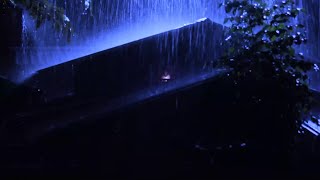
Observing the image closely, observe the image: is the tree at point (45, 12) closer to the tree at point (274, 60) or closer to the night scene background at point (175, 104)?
the night scene background at point (175, 104)

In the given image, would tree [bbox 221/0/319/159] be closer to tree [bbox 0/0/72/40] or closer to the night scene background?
the night scene background

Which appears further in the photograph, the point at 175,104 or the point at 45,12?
the point at 175,104

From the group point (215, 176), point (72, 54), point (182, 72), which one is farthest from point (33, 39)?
point (215, 176)

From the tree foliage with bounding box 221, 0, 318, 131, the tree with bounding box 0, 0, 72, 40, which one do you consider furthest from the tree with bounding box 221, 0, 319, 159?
the tree with bounding box 0, 0, 72, 40

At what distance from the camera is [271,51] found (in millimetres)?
4602

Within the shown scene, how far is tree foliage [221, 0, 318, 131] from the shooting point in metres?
4.55

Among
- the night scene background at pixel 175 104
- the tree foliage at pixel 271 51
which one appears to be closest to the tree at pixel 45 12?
the night scene background at pixel 175 104

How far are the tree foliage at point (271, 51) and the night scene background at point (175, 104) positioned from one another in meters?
0.01

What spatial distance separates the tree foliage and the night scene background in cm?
1

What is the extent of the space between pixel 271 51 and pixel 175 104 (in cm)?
396

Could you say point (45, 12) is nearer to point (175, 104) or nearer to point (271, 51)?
point (271, 51)

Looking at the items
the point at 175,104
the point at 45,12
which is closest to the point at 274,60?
the point at 45,12

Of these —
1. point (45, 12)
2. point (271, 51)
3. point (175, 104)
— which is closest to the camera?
point (45, 12)

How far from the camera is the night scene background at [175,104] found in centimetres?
464
